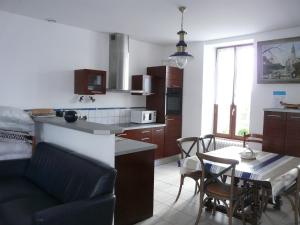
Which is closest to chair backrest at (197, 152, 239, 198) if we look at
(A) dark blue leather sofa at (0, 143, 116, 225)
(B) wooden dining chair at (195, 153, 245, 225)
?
(B) wooden dining chair at (195, 153, 245, 225)

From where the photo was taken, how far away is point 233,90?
16.6ft

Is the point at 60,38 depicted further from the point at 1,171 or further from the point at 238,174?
the point at 238,174

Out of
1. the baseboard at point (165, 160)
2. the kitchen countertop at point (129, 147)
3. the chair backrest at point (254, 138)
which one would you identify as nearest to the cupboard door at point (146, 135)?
the baseboard at point (165, 160)

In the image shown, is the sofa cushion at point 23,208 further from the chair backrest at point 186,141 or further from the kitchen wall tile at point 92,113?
the kitchen wall tile at point 92,113

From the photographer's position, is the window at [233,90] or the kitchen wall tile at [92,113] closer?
the kitchen wall tile at [92,113]

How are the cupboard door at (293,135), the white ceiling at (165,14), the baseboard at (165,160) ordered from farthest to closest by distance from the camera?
the baseboard at (165,160) → the cupboard door at (293,135) → the white ceiling at (165,14)

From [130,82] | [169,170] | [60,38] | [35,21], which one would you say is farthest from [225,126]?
[35,21]

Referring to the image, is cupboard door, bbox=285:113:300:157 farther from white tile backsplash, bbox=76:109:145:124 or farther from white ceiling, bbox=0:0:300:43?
white tile backsplash, bbox=76:109:145:124

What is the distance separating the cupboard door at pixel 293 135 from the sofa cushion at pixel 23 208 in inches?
124

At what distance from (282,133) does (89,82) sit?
306 centimetres

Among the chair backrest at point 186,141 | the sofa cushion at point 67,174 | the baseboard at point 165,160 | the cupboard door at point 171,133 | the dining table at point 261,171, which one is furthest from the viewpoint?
the cupboard door at point 171,133

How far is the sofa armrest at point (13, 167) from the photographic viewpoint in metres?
2.85

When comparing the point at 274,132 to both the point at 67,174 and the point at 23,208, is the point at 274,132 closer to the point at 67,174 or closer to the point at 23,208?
the point at 67,174

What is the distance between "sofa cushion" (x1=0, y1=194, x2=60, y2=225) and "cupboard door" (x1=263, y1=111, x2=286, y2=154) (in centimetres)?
307
